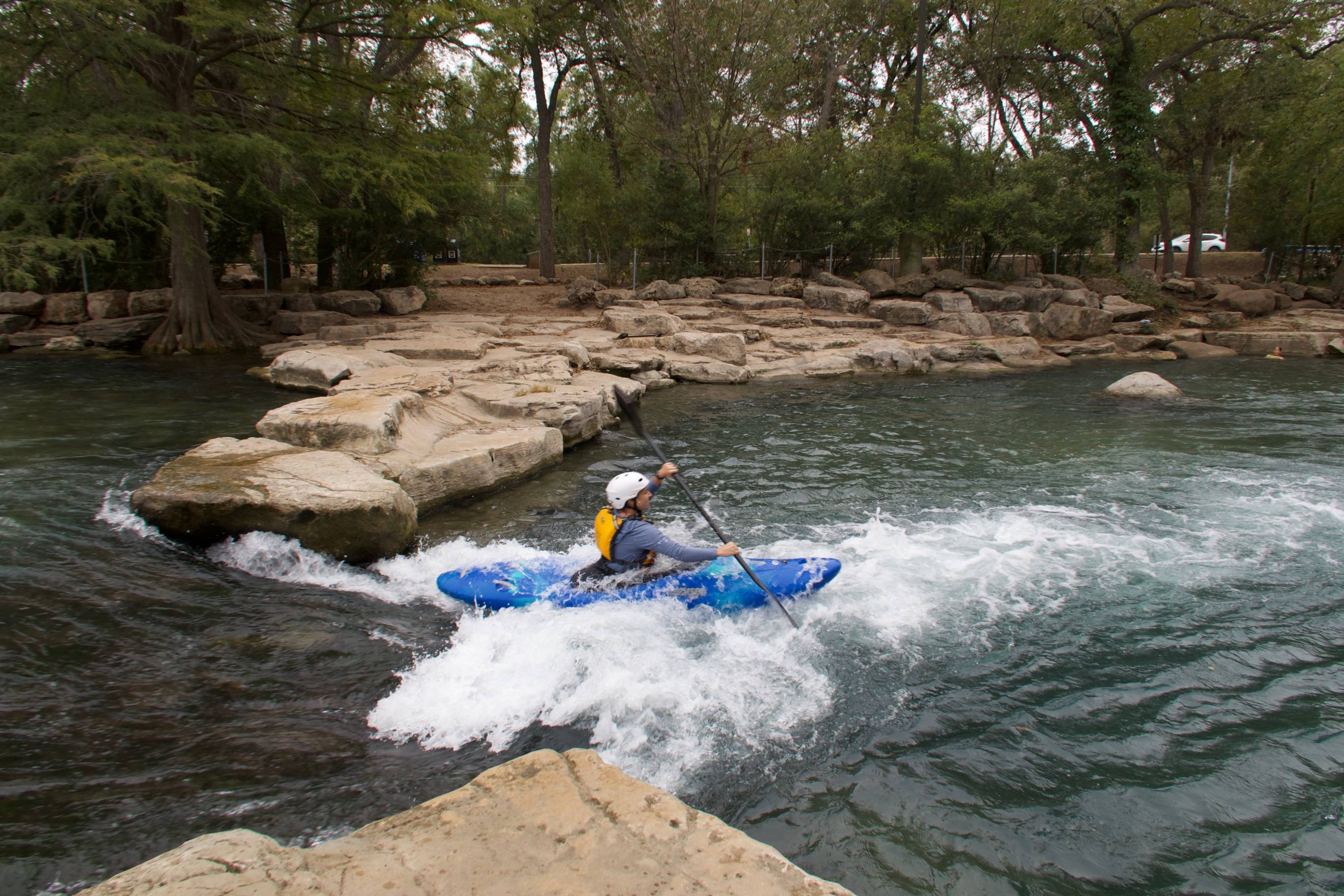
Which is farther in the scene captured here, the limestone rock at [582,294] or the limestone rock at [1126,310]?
the limestone rock at [582,294]

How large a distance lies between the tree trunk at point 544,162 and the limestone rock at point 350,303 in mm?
5935

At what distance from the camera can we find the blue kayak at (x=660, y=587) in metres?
4.70

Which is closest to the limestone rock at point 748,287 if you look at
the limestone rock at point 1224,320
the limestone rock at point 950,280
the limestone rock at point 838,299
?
the limestone rock at point 838,299


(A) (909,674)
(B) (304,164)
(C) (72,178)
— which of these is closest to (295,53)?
(B) (304,164)

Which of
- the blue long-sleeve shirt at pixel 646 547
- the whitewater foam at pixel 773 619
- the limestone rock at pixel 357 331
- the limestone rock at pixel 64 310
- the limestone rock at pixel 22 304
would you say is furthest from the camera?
the limestone rock at pixel 64 310

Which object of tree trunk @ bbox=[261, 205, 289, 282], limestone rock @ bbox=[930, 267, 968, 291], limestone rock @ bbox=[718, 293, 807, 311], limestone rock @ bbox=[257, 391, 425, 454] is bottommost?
limestone rock @ bbox=[257, 391, 425, 454]

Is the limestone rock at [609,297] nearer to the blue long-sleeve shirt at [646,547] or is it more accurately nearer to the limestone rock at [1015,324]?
the limestone rock at [1015,324]

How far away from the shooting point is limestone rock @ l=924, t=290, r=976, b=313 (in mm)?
16156

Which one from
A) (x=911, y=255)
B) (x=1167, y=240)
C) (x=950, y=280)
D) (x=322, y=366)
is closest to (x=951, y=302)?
(x=950, y=280)

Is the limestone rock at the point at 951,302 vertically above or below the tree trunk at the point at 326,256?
below

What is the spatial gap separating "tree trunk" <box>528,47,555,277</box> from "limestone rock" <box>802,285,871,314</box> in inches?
280

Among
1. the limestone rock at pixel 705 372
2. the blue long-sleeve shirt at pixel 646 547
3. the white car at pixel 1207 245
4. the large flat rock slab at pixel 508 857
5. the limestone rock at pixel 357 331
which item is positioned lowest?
the large flat rock slab at pixel 508 857

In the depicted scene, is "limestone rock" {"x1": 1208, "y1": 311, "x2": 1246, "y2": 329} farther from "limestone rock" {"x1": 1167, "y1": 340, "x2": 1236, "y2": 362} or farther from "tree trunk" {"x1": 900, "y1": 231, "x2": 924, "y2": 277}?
"tree trunk" {"x1": 900, "y1": 231, "x2": 924, "y2": 277}

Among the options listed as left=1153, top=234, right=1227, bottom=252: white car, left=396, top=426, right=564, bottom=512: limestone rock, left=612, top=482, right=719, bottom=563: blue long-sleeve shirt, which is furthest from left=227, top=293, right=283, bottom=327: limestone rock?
left=1153, top=234, right=1227, bottom=252: white car
